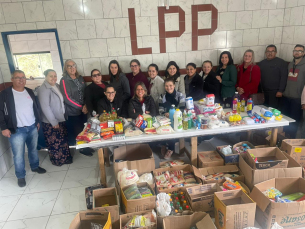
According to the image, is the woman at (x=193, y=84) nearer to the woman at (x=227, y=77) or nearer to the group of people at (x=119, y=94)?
the group of people at (x=119, y=94)

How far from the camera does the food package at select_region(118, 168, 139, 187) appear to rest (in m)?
→ 2.56

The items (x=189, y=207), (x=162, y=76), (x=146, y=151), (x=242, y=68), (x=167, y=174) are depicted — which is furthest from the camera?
(x=162, y=76)

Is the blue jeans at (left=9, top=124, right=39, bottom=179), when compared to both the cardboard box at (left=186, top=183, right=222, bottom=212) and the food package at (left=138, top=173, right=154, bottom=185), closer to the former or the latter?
the food package at (left=138, top=173, right=154, bottom=185)

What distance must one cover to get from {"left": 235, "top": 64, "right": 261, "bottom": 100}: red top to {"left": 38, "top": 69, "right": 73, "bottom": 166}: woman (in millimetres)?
3021

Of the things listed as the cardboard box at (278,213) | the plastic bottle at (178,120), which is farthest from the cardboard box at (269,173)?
the plastic bottle at (178,120)

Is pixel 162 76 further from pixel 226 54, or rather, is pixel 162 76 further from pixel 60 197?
pixel 60 197

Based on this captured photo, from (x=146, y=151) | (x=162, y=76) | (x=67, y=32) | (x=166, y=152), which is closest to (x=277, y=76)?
(x=162, y=76)

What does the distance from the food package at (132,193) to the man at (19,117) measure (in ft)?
5.69

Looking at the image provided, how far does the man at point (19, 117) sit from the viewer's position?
9.87 feet

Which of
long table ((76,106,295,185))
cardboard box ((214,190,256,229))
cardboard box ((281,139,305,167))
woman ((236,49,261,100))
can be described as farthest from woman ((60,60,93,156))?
cardboard box ((281,139,305,167))

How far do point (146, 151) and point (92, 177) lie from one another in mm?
882

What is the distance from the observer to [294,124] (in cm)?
379

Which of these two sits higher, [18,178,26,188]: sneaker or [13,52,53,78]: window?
[13,52,53,78]: window

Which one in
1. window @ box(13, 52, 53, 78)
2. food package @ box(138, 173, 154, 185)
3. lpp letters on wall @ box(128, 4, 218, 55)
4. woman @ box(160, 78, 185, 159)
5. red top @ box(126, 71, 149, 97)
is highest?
lpp letters on wall @ box(128, 4, 218, 55)
